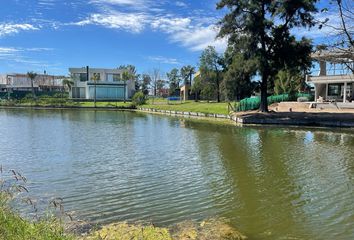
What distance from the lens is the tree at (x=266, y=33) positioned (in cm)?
3588

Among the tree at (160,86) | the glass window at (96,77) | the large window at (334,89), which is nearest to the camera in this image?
the large window at (334,89)

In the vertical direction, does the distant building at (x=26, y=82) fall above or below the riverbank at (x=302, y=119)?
above

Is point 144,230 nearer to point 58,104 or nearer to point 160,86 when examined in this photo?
point 58,104

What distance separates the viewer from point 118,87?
89.4 m

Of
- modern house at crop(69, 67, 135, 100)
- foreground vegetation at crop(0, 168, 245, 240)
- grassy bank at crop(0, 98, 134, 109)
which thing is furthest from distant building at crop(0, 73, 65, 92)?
foreground vegetation at crop(0, 168, 245, 240)

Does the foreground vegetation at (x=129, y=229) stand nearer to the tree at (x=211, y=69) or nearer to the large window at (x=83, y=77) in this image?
the tree at (x=211, y=69)

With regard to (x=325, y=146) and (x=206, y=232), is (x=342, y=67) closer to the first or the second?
(x=206, y=232)

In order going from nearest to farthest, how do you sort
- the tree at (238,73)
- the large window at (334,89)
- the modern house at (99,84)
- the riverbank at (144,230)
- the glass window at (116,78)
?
the riverbank at (144,230), the tree at (238,73), the large window at (334,89), the modern house at (99,84), the glass window at (116,78)

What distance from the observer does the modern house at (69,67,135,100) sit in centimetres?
8781

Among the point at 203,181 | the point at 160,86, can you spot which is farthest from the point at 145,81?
the point at 203,181

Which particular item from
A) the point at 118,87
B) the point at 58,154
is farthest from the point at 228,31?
the point at 118,87

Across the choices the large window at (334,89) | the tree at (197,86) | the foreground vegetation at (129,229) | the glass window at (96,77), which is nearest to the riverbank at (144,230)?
the foreground vegetation at (129,229)

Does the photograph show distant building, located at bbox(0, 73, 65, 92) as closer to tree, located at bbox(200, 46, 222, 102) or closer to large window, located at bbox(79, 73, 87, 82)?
large window, located at bbox(79, 73, 87, 82)

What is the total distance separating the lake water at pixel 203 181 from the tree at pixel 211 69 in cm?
4837
